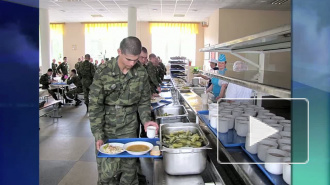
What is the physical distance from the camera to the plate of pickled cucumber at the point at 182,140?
175 centimetres

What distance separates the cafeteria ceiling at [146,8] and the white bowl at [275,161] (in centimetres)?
786

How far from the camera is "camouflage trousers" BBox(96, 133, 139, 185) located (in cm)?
217

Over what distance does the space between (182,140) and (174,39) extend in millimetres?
11907

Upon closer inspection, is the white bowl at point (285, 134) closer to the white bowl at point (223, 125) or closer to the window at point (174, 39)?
the white bowl at point (223, 125)

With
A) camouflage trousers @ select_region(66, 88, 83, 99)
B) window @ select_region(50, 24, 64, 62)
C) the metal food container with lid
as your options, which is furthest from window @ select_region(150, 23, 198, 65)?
the metal food container with lid

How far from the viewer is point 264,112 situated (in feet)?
6.64

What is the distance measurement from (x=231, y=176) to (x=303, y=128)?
846 mm

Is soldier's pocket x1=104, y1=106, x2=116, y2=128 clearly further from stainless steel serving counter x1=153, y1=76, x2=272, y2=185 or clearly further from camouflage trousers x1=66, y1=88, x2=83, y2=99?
camouflage trousers x1=66, y1=88, x2=83, y2=99

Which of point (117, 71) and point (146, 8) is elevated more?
point (146, 8)

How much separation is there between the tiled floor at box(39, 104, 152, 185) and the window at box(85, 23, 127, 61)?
300 inches

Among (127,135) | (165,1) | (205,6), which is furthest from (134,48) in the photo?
(205,6)

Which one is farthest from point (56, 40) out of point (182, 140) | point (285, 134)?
point (285, 134)

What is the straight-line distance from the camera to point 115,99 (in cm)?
222

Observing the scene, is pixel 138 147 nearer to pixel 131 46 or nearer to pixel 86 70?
pixel 131 46
